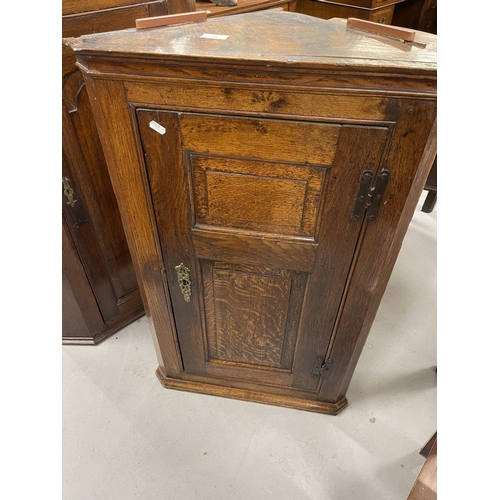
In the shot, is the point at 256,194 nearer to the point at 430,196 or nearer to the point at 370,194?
the point at 370,194

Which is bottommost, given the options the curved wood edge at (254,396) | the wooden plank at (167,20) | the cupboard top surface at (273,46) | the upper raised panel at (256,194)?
the curved wood edge at (254,396)

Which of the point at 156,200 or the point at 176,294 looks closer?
the point at 156,200

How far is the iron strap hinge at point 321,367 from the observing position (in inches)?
47.9

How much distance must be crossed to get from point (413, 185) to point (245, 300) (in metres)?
0.57

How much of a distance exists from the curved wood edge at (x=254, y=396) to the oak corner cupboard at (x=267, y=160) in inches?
12.4

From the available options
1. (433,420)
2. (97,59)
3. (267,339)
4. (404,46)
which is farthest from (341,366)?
(97,59)

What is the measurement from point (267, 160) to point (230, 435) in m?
1.05

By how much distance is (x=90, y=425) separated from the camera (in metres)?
1.37

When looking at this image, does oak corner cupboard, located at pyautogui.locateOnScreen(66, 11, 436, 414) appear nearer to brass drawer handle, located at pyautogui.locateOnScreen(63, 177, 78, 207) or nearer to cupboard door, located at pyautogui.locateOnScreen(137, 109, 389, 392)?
cupboard door, located at pyautogui.locateOnScreen(137, 109, 389, 392)

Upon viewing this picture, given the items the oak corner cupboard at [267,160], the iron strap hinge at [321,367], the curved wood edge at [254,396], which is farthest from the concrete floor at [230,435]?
the oak corner cupboard at [267,160]

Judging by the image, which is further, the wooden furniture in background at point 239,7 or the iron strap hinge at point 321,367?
the wooden furniture in background at point 239,7

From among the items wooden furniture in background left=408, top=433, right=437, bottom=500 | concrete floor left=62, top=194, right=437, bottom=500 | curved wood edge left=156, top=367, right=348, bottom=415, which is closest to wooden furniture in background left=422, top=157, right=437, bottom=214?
concrete floor left=62, top=194, right=437, bottom=500

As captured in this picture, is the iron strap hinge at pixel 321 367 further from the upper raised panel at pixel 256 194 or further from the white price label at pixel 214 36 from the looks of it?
the white price label at pixel 214 36

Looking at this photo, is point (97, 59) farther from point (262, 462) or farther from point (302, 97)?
point (262, 462)
